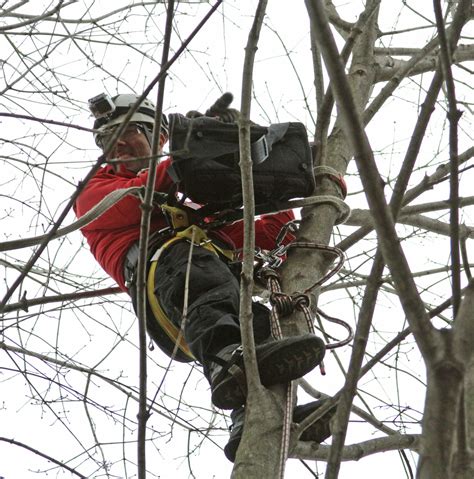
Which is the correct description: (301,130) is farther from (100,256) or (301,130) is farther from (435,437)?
(435,437)

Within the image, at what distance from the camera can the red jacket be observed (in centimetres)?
338

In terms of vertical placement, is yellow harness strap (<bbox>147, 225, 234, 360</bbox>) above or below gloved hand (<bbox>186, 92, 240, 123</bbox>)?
below

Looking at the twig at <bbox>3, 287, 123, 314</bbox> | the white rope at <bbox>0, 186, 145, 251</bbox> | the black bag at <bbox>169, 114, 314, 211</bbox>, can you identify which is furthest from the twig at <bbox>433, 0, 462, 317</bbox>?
the black bag at <bbox>169, 114, 314, 211</bbox>

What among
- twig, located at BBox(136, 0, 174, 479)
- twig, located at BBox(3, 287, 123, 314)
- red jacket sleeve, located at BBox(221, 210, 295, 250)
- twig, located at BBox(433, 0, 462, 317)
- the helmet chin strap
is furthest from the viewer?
the helmet chin strap

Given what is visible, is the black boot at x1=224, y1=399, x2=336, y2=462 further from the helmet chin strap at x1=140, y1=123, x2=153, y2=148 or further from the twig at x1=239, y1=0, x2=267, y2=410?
the helmet chin strap at x1=140, y1=123, x2=153, y2=148

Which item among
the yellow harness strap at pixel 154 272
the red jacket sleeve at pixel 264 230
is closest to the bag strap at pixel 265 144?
the yellow harness strap at pixel 154 272

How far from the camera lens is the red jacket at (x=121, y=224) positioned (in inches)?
133

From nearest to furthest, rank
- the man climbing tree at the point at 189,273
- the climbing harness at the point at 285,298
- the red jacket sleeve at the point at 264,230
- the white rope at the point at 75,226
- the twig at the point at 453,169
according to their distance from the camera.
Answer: the twig at the point at 453,169, the white rope at the point at 75,226, the climbing harness at the point at 285,298, the man climbing tree at the point at 189,273, the red jacket sleeve at the point at 264,230

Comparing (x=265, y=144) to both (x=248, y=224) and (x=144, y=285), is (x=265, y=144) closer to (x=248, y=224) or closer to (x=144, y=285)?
(x=248, y=224)

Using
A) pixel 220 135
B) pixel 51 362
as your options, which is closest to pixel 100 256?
pixel 51 362

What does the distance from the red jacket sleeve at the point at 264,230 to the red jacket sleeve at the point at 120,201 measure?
31 cm

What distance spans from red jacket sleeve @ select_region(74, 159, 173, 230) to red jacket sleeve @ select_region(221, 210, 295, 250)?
1.03ft

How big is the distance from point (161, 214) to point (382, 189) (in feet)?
6.17

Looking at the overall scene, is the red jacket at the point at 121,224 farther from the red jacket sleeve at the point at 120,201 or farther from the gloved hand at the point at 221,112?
the gloved hand at the point at 221,112
